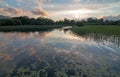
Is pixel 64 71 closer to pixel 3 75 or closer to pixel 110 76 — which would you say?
pixel 110 76

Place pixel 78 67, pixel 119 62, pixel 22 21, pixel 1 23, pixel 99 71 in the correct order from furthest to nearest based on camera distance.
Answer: pixel 22 21 → pixel 1 23 → pixel 119 62 → pixel 78 67 → pixel 99 71

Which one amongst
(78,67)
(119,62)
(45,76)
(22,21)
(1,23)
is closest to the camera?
(45,76)

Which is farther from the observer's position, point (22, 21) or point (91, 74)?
point (22, 21)

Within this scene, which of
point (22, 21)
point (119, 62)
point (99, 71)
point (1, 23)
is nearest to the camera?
point (99, 71)

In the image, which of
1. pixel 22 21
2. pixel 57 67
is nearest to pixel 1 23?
pixel 22 21

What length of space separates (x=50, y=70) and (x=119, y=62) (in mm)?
5378

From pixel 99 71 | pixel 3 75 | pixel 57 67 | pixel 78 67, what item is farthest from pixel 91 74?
pixel 3 75

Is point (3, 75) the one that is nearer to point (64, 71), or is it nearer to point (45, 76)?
point (45, 76)

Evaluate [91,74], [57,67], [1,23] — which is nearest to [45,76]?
[57,67]

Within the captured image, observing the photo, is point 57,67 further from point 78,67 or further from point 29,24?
point 29,24

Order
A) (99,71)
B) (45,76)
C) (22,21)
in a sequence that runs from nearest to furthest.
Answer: (45,76) < (99,71) < (22,21)

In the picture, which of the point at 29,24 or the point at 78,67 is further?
the point at 29,24

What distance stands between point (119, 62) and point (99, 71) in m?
→ 2.97

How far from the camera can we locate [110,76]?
343 inches
